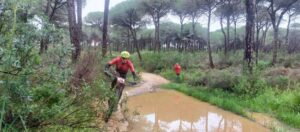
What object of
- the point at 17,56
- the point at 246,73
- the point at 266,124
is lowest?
the point at 266,124

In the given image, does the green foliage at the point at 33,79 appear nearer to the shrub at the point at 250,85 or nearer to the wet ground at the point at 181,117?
the wet ground at the point at 181,117

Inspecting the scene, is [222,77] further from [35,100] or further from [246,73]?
[35,100]

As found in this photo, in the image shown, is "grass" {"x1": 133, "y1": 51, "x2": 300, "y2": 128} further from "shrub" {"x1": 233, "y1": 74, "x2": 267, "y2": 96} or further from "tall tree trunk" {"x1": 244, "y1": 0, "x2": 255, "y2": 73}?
"tall tree trunk" {"x1": 244, "y1": 0, "x2": 255, "y2": 73}

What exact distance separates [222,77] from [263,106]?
3.17 metres

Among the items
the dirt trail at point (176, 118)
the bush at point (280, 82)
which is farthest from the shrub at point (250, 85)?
the dirt trail at point (176, 118)

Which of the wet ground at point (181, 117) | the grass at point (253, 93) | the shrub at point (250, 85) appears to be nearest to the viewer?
the wet ground at point (181, 117)

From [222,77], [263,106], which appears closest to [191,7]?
[222,77]

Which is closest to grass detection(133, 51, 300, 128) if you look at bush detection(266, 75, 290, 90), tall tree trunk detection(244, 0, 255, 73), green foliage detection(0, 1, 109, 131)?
bush detection(266, 75, 290, 90)

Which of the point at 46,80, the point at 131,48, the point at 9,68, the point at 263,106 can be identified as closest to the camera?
the point at 9,68

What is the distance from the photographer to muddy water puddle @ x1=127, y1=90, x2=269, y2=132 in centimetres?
733

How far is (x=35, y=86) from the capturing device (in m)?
3.14

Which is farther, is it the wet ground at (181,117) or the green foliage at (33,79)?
the wet ground at (181,117)

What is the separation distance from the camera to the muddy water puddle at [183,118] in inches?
289

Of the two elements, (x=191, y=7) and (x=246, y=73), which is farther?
(x=191, y=7)
